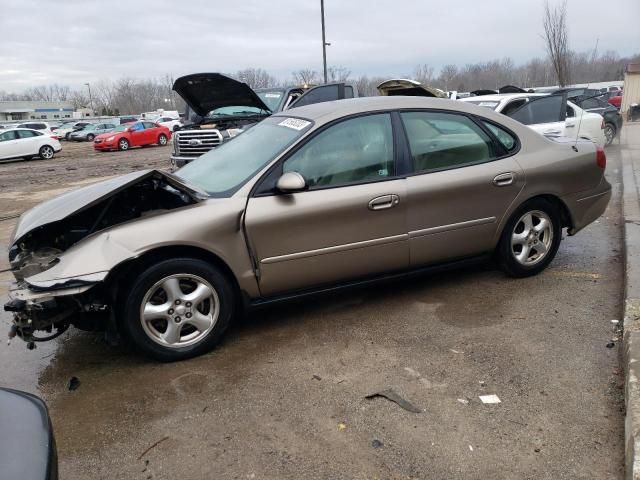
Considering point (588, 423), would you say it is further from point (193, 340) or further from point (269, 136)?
point (269, 136)

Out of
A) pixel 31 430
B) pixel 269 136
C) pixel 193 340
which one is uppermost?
pixel 269 136

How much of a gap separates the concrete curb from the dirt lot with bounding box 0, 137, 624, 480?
131 millimetres

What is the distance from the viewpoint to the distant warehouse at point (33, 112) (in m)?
95.6

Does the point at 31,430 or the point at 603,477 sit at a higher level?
the point at 31,430

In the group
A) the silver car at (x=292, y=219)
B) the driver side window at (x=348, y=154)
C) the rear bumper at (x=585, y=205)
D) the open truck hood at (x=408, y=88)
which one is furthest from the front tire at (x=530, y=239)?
the open truck hood at (x=408, y=88)

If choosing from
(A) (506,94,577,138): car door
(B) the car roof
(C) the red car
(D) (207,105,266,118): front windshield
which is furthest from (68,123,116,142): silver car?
(B) the car roof

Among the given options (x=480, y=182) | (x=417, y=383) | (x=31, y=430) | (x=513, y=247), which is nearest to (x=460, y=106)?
(x=480, y=182)

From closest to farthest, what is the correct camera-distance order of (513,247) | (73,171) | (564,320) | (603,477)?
1. (603,477)
2. (564,320)
3. (513,247)
4. (73,171)

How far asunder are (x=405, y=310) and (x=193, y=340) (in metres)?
1.72

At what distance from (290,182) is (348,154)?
2.11ft

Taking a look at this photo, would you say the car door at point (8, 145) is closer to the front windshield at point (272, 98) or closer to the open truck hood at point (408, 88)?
the front windshield at point (272, 98)

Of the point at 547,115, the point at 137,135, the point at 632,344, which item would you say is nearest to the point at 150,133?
the point at 137,135

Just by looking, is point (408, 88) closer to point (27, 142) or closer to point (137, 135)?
point (27, 142)

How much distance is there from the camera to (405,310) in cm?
432
